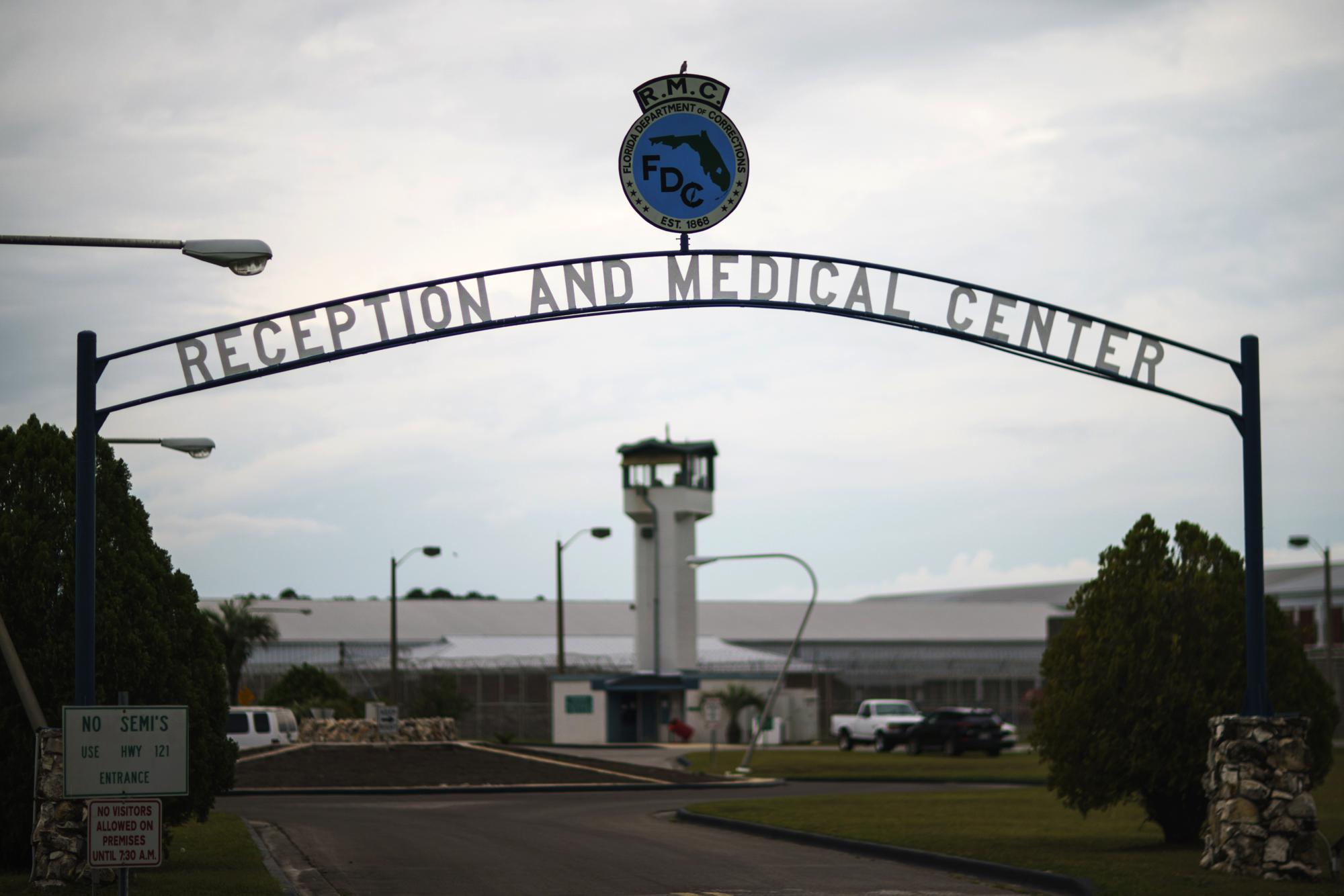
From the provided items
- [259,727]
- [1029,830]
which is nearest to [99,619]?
[1029,830]

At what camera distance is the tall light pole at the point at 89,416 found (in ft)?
46.1

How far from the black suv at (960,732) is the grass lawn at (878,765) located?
0.35 m

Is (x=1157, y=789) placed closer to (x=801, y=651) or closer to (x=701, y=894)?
(x=701, y=894)

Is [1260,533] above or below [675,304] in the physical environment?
below

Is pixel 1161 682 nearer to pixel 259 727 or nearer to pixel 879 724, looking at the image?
pixel 259 727

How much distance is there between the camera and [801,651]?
274 feet

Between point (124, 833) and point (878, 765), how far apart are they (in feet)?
105

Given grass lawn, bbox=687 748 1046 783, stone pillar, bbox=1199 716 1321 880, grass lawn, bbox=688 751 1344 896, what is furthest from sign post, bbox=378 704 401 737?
stone pillar, bbox=1199 716 1321 880

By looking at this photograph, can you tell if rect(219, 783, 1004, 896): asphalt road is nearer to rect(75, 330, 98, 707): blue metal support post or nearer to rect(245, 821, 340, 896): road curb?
rect(245, 821, 340, 896): road curb

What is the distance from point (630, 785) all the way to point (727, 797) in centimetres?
502

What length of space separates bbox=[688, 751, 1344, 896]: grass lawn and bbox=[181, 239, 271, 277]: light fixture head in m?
9.63

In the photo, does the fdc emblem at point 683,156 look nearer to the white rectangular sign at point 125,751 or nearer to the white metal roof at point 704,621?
the white rectangular sign at point 125,751

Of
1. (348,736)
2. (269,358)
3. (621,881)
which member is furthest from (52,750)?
(348,736)

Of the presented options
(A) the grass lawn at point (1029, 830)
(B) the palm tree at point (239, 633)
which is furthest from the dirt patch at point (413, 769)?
(B) the palm tree at point (239, 633)
